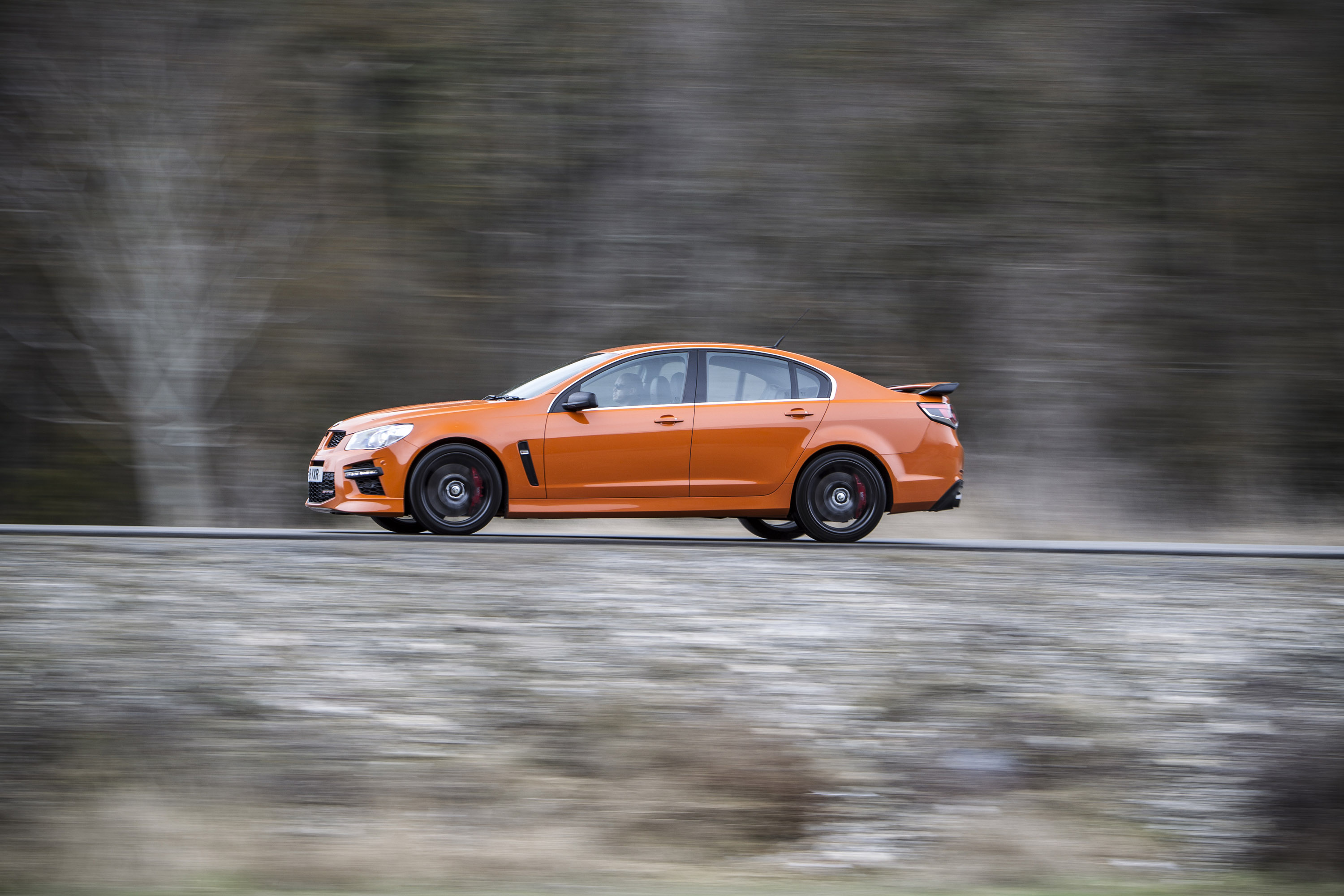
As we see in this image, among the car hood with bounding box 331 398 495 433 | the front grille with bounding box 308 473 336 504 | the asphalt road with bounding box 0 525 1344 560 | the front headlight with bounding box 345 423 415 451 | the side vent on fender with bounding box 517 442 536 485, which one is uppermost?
the car hood with bounding box 331 398 495 433

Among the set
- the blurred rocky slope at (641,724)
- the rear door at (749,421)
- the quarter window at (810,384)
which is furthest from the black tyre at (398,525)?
the quarter window at (810,384)

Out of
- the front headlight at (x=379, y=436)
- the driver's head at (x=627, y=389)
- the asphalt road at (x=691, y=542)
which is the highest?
the driver's head at (x=627, y=389)

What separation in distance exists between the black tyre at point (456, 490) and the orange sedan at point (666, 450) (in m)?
0.01

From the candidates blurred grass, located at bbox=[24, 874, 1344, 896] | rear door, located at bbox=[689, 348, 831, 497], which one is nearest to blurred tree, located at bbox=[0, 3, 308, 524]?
rear door, located at bbox=[689, 348, 831, 497]

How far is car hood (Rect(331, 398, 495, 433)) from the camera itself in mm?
9156

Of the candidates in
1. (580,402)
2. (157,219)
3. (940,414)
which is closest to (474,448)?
(580,402)

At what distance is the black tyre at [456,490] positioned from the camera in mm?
9125

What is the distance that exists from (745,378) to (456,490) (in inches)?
89.4

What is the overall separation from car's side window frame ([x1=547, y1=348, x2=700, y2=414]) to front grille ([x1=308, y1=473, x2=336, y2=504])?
164cm

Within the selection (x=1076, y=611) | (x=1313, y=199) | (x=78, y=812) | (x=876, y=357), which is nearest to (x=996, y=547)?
(x=1076, y=611)

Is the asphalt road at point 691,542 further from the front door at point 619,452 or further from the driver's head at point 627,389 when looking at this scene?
the driver's head at point 627,389

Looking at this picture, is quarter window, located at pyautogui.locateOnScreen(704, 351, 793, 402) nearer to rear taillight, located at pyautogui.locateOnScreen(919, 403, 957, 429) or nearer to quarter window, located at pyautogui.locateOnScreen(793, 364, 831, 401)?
quarter window, located at pyautogui.locateOnScreen(793, 364, 831, 401)

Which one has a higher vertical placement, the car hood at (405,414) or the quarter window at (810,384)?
the quarter window at (810,384)

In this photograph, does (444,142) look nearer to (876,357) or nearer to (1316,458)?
(876,357)
